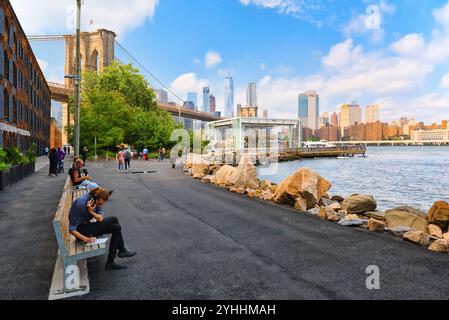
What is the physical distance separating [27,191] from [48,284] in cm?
1202

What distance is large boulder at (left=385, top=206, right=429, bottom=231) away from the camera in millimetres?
9000

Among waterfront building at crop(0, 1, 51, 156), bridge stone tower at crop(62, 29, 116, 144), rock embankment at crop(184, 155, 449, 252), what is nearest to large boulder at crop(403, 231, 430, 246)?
rock embankment at crop(184, 155, 449, 252)

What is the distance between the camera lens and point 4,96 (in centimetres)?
2964

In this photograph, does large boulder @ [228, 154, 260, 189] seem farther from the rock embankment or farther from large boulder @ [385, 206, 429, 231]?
large boulder @ [385, 206, 429, 231]

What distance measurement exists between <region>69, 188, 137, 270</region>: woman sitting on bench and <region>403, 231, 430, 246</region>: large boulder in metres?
6.37

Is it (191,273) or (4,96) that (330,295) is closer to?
(191,273)

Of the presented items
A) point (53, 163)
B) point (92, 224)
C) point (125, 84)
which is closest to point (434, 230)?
point (92, 224)

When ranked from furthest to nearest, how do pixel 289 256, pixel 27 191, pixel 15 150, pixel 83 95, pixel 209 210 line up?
pixel 83 95 → pixel 15 150 → pixel 27 191 → pixel 209 210 → pixel 289 256

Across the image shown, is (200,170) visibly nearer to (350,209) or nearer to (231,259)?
(350,209)

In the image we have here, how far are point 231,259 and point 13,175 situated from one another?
1634cm

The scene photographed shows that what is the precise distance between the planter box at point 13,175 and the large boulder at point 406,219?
1636 centimetres

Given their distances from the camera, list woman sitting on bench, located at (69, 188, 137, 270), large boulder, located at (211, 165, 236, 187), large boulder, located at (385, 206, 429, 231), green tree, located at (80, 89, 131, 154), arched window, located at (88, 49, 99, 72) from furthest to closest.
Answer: arched window, located at (88, 49, 99, 72)
green tree, located at (80, 89, 131, 154)
large boulder, located at (211, 165, 236, 187)
large boulder, located at (385, 206, 429, 231)
woman sitting on bench, located at (69, 188, 137, 270)
